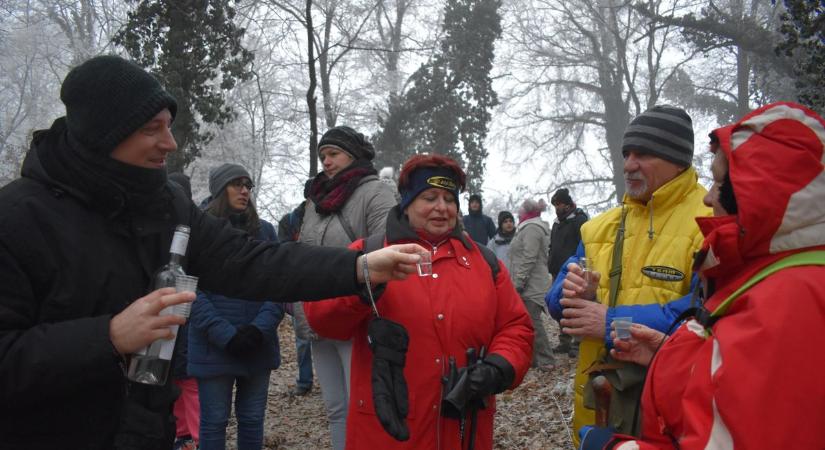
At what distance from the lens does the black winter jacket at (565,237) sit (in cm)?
926

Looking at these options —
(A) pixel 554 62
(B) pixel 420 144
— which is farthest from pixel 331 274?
(A) pixel 554 62

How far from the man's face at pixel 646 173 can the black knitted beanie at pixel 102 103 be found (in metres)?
2.20

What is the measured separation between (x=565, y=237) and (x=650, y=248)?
645 centimetres

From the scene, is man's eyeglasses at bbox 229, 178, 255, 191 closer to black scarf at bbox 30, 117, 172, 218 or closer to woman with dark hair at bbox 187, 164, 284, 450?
woman with dark hair at bbox 187, 164, 284, 450

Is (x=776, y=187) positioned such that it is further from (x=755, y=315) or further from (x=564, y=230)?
(x=564, y=230)

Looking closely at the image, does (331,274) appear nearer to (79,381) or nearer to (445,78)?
(79,381)

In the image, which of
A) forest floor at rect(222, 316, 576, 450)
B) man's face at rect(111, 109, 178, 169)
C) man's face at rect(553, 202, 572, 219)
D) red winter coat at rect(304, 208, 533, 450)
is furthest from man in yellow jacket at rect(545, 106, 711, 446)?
man's face at rect(553, 202, 572, 219)

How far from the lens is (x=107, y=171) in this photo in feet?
6.89

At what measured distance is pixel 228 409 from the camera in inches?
183

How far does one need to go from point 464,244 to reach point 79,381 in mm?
2045

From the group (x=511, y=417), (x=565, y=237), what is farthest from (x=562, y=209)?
(x=511, y=417)

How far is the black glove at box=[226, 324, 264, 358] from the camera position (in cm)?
452

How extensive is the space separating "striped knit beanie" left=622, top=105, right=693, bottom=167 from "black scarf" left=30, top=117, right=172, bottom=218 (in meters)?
2.20

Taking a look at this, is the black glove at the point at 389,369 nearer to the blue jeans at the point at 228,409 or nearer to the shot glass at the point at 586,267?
the shot glass at the point at 586,267
